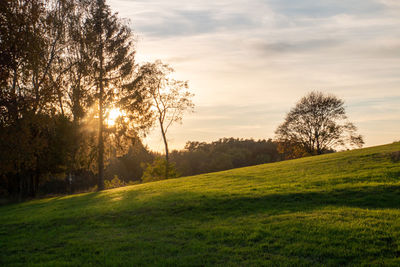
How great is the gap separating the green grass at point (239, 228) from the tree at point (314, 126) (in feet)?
128

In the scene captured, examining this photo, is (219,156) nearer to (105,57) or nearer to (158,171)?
(158,171)

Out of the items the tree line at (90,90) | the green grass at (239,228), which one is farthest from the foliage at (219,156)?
the green grass at (239,228)

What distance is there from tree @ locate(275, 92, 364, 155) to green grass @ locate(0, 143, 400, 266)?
128 feet

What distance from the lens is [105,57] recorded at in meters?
36.4

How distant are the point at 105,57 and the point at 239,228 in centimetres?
3131

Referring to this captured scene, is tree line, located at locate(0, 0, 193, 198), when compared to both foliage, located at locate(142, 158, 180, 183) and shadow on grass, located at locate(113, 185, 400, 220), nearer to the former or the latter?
foliage, located at locate(142, 158, 180, 183)

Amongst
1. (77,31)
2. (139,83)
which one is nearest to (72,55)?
(77,31)

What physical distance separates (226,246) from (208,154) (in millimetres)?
68965

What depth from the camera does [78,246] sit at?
1087 cm

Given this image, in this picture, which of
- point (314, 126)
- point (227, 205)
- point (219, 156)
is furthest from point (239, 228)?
point (219, 156)

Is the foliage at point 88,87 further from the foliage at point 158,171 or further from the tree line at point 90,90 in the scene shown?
the foliage at point 158,171

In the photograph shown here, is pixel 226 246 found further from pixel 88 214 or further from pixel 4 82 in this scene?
pixel 4 82

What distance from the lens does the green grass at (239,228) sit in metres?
8.26

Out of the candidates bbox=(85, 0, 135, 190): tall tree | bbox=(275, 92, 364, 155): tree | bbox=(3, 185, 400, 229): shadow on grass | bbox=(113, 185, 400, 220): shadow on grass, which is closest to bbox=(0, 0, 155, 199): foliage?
bbox=(85, 0, 135, 190): tall tree
